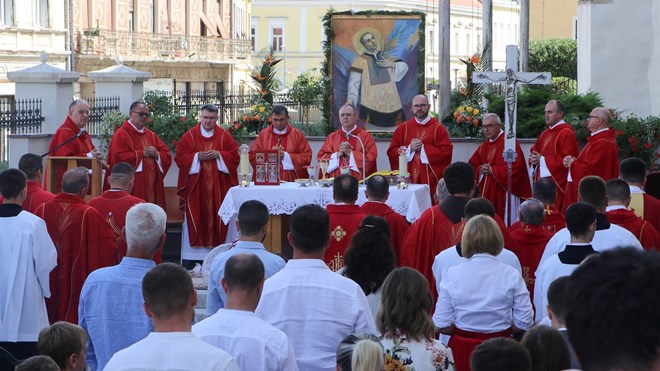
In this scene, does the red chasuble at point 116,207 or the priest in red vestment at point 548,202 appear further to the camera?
the red chasuble at point 116,207

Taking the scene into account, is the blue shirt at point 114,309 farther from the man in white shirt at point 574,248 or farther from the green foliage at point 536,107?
the green foliage at point 536,107

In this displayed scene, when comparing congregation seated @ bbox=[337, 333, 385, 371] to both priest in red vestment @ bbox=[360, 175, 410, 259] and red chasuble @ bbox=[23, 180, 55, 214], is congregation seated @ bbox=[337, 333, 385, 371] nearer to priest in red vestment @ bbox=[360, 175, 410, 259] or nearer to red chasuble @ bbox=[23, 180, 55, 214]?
priest in red vestment @ bbox=[360, 175, 410, 259]

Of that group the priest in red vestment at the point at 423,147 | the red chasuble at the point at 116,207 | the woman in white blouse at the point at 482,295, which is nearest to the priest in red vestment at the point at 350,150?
the priest in red vestment at the point at 423,147

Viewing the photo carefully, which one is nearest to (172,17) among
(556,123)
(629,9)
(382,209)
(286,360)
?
(629,9)

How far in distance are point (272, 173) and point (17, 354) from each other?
4535 mm

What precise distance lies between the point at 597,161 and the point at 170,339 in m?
8.58

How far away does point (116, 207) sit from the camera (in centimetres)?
811

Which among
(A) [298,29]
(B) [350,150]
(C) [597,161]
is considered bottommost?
(C) [597,161]

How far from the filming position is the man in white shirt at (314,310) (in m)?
4.96

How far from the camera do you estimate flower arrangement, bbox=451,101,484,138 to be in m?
14.0

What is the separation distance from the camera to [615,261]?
79.2 inches

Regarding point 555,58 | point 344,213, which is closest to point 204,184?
point 344,213

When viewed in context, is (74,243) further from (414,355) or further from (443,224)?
(414,355)

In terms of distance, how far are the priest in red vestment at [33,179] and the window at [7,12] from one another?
87.4 feet
